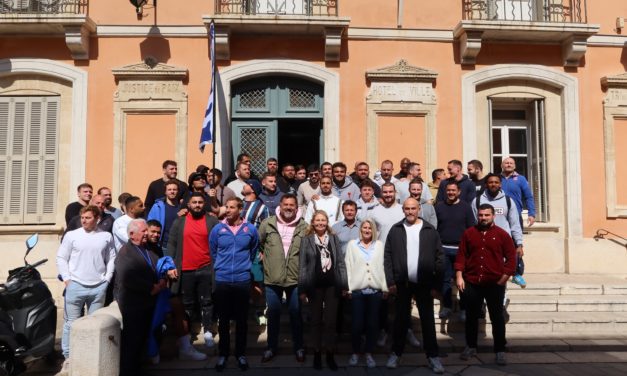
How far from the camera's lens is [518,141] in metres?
10.9

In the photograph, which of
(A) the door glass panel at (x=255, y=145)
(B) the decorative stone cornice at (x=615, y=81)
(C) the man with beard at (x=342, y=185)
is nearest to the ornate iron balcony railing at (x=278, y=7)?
(A) the door glass panel at (x=255, y=145)

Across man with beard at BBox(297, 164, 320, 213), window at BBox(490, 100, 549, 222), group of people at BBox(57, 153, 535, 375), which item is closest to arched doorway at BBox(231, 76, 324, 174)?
man with beard at BBox(297, 164, 320, 213)

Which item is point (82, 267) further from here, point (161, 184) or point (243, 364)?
point (161, 184)

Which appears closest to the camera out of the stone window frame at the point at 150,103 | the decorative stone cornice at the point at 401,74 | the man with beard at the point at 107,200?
the man with beard at the point at 107,200

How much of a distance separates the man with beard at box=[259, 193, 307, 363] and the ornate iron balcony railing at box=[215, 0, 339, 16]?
5264 millimetres

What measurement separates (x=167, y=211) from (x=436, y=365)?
12.2ft

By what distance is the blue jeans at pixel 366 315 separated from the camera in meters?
5.80

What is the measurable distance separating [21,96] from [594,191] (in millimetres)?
11330

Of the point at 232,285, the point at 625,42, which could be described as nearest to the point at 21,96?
the point at 232,285

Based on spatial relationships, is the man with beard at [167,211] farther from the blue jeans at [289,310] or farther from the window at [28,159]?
the window at [28,159]

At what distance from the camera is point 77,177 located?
31.4 feet

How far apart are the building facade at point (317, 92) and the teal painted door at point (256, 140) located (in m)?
0.02

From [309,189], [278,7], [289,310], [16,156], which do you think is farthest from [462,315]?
[16,156]

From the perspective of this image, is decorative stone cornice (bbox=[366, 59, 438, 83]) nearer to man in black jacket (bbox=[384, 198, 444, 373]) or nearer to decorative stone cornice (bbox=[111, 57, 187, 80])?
decorative stone cornice (bbox=[111, 57, 187, 80])
